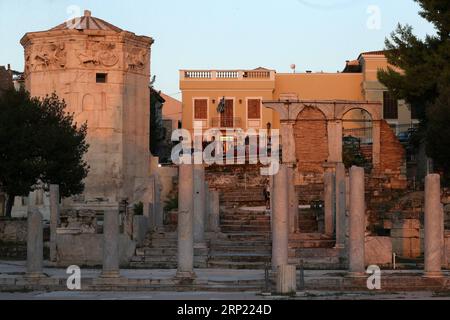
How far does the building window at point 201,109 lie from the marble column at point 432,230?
45517 millimetres

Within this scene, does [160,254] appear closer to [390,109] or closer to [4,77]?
[4,77]

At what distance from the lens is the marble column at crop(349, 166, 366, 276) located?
87.0 feet

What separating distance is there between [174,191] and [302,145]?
6883mm

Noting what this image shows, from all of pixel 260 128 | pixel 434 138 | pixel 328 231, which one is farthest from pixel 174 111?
pixel 328 231

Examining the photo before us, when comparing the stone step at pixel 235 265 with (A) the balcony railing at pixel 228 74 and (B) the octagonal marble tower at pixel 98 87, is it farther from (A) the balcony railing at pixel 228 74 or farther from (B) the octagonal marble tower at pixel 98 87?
(A) the balcony railing at pixel 228 74

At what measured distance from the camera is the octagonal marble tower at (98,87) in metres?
50.7

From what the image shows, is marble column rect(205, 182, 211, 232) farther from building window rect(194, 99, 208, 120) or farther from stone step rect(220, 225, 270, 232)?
building window rect(194, 99, 208, 120)

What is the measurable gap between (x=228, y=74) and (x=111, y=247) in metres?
46.2

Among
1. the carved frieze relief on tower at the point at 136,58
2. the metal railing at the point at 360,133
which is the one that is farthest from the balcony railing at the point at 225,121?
the carved frieze relief on tower at the point at 136,58

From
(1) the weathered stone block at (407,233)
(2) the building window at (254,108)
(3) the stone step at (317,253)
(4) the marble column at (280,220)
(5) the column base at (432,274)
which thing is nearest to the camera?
(5) the column base at (432,274)

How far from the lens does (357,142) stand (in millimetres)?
58938

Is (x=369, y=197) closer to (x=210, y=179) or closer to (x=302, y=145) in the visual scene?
(x=302, y=145)

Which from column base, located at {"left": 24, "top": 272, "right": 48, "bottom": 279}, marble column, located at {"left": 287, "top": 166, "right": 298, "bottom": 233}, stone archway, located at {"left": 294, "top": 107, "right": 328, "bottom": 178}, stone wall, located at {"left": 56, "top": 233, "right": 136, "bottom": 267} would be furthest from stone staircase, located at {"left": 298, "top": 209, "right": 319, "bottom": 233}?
column base, located at {"left": 24, "top": 272, "right": 48, "bottom": 279}

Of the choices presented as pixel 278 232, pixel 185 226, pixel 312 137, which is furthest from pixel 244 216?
pixel 185 226
